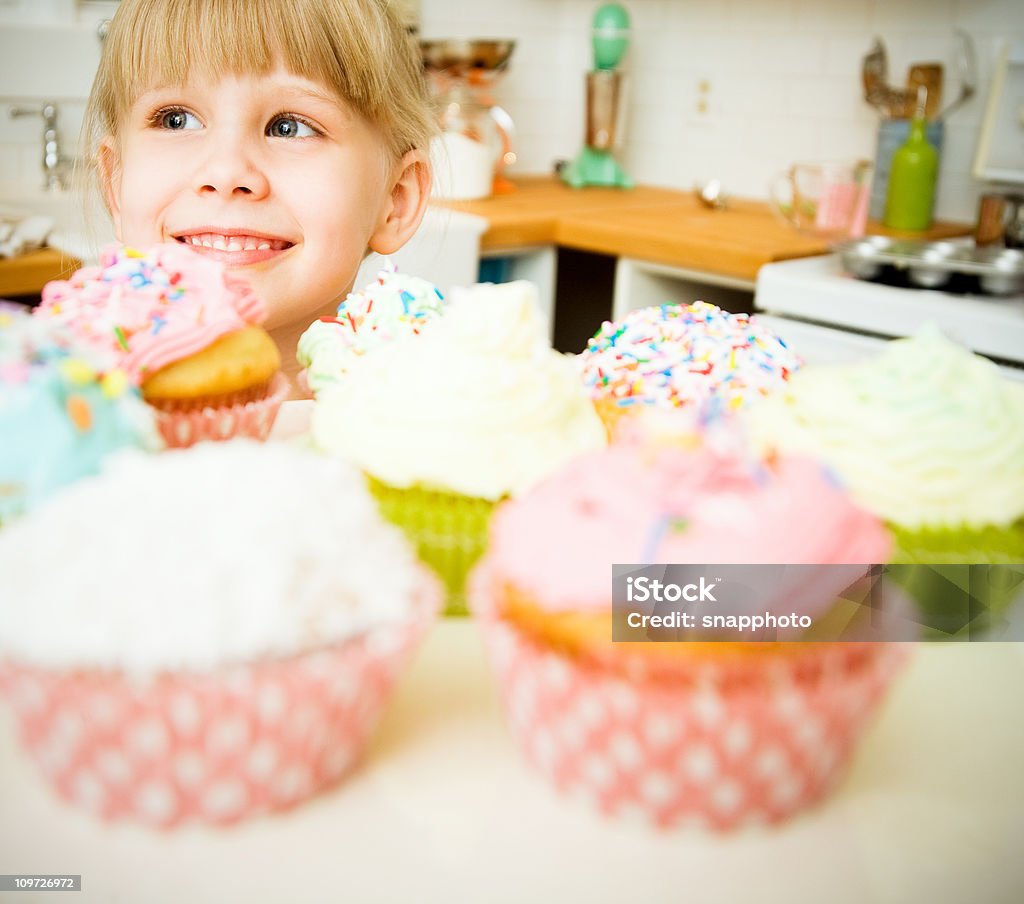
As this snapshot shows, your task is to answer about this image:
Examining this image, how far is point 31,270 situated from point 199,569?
6.38 ft

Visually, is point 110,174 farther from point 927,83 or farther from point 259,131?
point 927,83

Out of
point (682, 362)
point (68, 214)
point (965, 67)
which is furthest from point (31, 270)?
point (965, 67)

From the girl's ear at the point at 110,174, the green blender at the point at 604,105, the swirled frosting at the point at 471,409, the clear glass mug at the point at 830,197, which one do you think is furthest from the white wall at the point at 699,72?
the swirled frosting at the point at 471,409

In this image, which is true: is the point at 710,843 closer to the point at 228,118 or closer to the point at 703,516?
the point at 703,516

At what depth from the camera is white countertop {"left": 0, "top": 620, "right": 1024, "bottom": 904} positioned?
0.49m

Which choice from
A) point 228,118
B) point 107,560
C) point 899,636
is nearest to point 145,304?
point 107,560

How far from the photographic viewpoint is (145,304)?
0.92 m

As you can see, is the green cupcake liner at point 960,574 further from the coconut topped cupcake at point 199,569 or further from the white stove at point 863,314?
the white stove at point 863,314

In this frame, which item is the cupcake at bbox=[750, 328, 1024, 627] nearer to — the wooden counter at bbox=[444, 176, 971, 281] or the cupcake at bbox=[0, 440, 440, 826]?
the cupcake at bbox=[0, 440, 440, 826]

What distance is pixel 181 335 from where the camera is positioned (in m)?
0.91

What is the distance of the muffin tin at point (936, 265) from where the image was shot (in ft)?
7.61

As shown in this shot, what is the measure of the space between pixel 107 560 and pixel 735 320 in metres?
0.73

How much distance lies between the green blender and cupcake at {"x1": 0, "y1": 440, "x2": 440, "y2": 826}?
318cm

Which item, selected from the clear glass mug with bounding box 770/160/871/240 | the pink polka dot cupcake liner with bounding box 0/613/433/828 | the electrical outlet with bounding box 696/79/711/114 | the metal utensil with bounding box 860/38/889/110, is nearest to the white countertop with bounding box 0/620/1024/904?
the pink polka dot cupcake liner with bounding box 0/613/433/828
